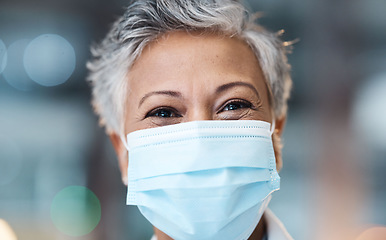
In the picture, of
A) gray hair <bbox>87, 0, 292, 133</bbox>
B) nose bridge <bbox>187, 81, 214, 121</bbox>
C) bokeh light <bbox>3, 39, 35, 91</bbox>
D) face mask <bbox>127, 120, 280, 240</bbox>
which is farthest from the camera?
bokeh light <bbox>3, 39, 35, 91</bbox>

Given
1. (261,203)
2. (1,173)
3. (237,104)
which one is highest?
(1,173)

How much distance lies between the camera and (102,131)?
4883 mm

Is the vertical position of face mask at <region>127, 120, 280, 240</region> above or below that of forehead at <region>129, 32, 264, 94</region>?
below

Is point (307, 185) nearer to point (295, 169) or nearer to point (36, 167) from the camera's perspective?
point (295, 169)

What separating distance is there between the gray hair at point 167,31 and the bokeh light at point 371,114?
3.42 meters

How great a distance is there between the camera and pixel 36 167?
4809 millimetres

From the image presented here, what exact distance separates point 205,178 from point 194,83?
0.31m

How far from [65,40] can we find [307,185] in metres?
3.29

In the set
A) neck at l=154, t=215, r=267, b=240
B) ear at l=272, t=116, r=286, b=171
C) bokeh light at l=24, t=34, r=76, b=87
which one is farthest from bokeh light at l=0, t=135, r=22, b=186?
ear at l=272, t=116, r=286, b=171

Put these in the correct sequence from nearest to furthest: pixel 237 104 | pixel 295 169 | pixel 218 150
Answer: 1. pixel 218 150
2. pixel 237 104
3. pixel 295 169

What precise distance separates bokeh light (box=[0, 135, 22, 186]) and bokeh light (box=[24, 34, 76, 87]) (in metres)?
0.78

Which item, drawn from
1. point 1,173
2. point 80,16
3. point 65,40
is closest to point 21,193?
point 1,173

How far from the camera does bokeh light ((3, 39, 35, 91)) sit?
461 centimetres

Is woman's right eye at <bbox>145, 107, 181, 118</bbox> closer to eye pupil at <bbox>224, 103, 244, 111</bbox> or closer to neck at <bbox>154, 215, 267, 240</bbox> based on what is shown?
eye pupil at <bbox>224, 103, 244, 111</bbox>
